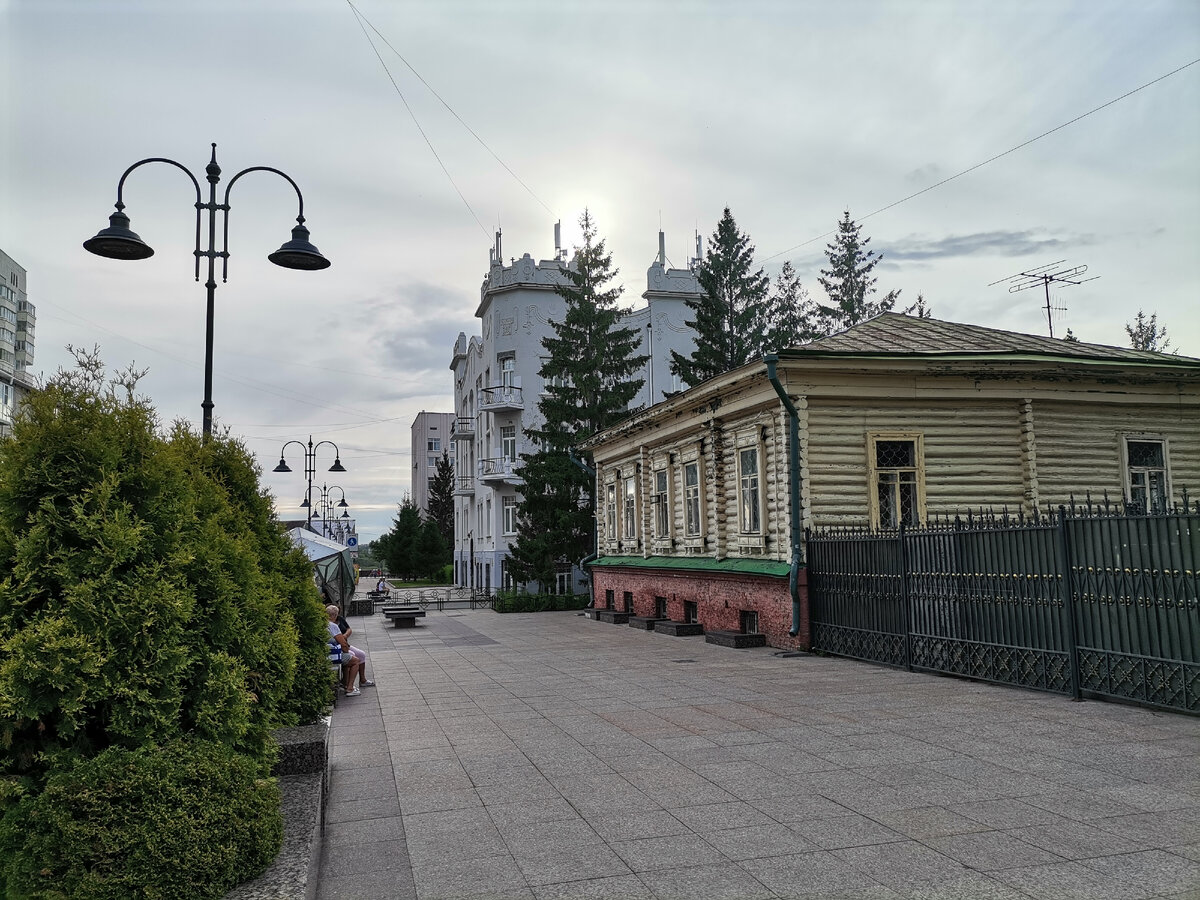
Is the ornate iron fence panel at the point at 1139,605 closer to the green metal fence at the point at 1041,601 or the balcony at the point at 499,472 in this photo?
the green metal fence at the point at 1041,601

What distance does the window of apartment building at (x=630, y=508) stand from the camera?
2828 centimetres

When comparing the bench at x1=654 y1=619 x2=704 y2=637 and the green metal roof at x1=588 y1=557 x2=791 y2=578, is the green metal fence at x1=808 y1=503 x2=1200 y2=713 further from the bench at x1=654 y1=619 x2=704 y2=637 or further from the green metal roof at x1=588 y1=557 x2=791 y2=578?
the bench at x1=654 y1=619 x2=704 y2=637

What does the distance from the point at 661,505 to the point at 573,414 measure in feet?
46.7

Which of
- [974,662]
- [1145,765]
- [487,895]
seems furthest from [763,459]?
[487,895]

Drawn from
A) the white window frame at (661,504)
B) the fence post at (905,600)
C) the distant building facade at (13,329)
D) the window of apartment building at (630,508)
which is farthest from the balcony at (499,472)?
the distant building facade at (13,329)

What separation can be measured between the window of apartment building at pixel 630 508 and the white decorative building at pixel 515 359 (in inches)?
659

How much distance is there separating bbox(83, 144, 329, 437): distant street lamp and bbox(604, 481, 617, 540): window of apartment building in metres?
19.1

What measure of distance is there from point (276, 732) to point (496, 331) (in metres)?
43.0

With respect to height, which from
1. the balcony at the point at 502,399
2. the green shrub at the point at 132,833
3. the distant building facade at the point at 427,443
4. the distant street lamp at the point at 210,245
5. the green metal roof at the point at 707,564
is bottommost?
the green shrub at the point at 132,833

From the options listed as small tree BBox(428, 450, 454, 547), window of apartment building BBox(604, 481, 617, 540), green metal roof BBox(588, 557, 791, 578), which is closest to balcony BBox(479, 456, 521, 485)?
window of apartment building BBox(604, 481, 617, 540)

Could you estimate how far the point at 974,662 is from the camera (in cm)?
1232

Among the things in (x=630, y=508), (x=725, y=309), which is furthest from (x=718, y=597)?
(x=725, y=309)

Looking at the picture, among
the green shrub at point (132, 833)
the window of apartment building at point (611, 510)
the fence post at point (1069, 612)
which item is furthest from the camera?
the window of apartment building at point (611, 510)

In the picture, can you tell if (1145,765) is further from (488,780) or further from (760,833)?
(488,780)
